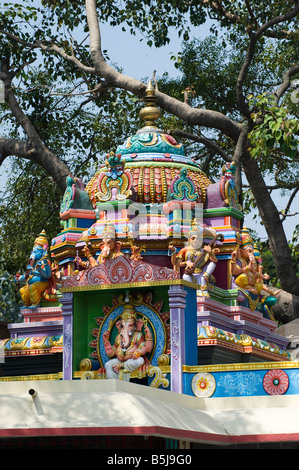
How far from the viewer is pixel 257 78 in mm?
24828

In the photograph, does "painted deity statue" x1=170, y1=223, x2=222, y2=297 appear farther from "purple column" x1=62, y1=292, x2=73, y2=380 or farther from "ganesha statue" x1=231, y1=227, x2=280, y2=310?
"purple column" x1=62, y1=292, x2=73, y2=380

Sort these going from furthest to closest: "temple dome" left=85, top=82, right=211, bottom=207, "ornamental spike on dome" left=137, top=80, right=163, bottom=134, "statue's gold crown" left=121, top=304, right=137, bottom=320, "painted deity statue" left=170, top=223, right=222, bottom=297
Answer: "ornamental spike on dome" left=137, top=80, right=163, bottom=134 → "temple dome" left=85, top=82, right=211, bottom=207 → "painted deity statue" left=170, top=223, right=222, bottom=297 → "statue's gold crown" left=121, top=304, right=137, bottom=320

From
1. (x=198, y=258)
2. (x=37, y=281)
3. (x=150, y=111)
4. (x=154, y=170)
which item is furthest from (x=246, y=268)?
(x=150, y=111)

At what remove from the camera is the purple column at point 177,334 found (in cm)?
1237

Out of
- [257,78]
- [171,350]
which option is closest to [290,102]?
[257,78]

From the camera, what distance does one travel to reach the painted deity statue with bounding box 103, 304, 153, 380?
1284 cm

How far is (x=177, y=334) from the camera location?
40.8ft

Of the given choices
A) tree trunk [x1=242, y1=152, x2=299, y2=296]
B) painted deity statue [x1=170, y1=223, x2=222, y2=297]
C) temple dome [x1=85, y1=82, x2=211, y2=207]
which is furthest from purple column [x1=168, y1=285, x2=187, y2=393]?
tree trunk [x1=242, y1=152, x2=299, y2=296]

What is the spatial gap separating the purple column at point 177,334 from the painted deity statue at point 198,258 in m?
1.85

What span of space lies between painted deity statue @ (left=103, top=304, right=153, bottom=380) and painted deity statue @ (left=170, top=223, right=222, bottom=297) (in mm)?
1629

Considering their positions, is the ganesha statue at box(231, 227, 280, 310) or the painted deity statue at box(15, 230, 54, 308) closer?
the ganesha statue at box(231, 227, 280, 310)

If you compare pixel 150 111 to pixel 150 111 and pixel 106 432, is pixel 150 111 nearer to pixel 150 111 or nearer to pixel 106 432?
pixel 150 111

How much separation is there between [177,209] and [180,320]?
10.4ft

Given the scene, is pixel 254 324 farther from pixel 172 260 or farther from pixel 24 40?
pixel 24 40
